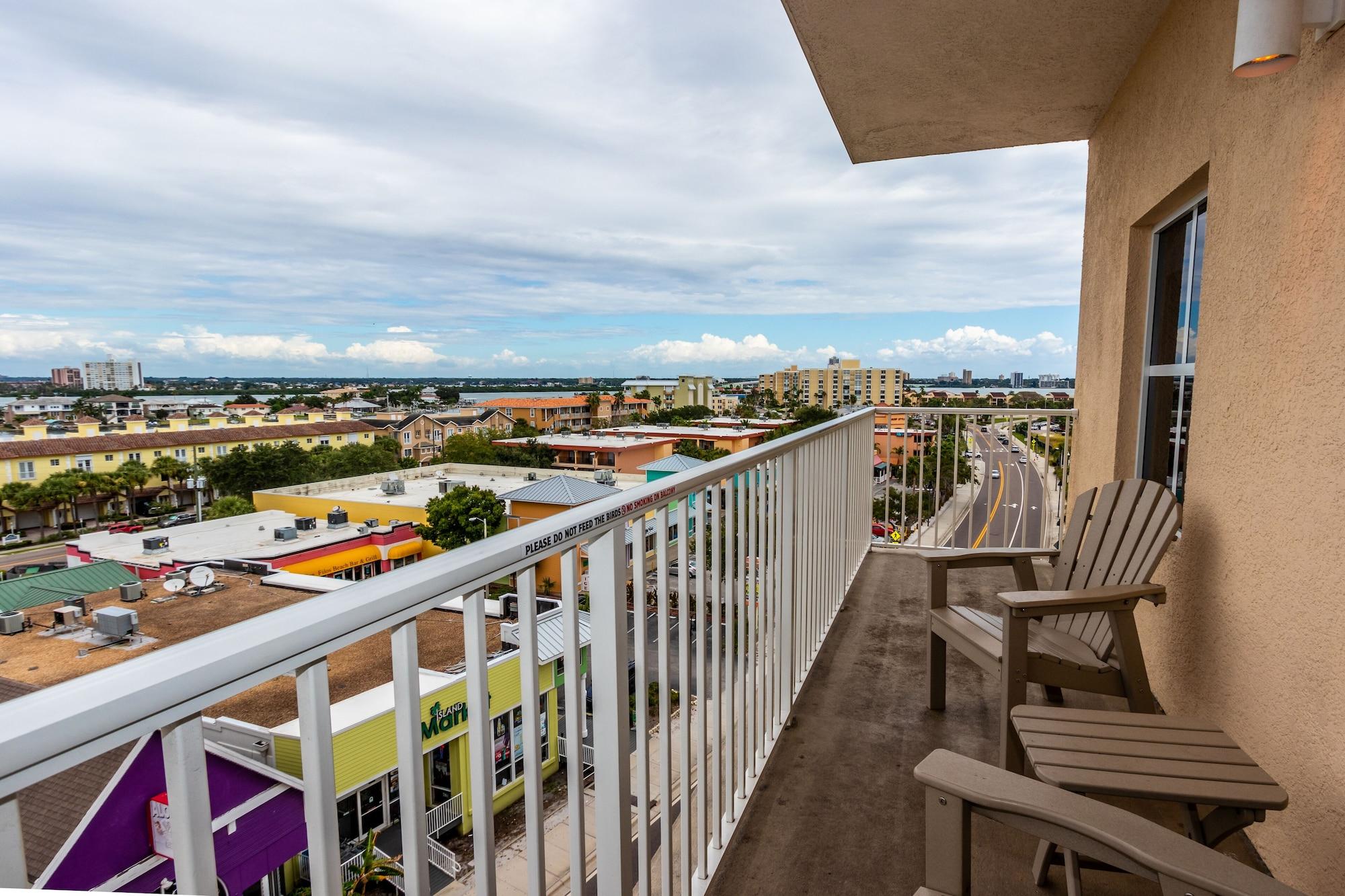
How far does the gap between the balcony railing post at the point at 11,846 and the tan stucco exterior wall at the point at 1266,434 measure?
220cm

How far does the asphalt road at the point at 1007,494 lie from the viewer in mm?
4840

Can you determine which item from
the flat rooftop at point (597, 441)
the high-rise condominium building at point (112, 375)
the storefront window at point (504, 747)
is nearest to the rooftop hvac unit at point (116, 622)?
the storefront window at point (504, 747)

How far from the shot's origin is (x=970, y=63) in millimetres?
3412

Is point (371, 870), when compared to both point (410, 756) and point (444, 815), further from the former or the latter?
point (410, 756)

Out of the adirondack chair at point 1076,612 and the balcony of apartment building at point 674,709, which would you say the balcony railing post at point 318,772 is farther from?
the adirondack chair at point 1076,612

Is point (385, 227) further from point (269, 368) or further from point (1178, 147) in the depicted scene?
point (1178, 147)

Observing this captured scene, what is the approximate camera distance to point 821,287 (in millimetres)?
52344

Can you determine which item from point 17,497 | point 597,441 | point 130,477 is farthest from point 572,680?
point 597,441

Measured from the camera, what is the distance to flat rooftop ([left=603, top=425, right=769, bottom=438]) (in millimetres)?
37875

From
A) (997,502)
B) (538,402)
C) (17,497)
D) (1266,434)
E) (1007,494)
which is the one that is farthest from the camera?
(538,402)

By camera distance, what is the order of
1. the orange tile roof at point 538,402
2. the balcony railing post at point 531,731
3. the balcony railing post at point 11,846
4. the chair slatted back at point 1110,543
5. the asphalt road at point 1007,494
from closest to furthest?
1. the balcony railing post at point 11,846
2. the balcony railing post at point 531,731
3. the chair slatted back at point 1110,543
4. the asphalt road at point 1007,494
5. the orange tile roof at point 538,402

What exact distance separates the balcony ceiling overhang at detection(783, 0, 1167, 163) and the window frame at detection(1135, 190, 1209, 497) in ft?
2.78

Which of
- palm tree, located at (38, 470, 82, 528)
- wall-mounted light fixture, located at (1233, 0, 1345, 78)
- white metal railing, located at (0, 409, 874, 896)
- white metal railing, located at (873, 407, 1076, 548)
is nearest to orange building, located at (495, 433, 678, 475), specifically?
→ palm tree, located at (38, 470, 82, 528)

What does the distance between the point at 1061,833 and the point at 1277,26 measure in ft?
6.02
